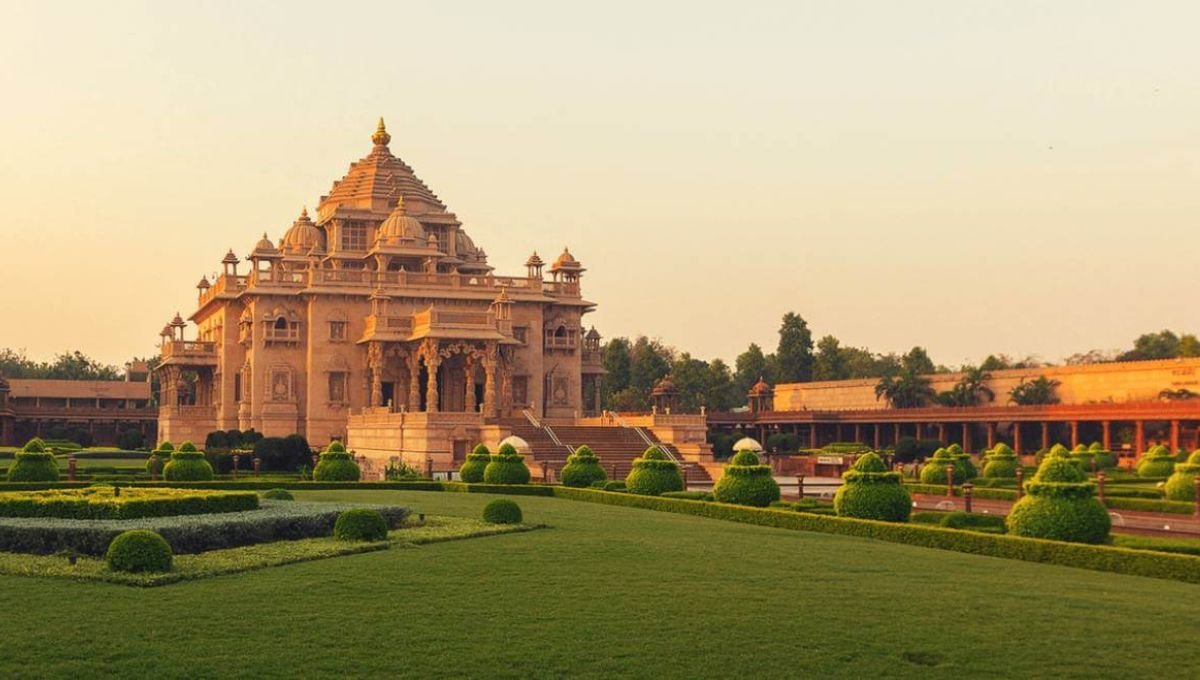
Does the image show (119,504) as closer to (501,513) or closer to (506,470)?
(501,513)

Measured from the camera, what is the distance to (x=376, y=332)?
5516cm

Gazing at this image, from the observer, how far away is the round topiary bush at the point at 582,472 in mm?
35281

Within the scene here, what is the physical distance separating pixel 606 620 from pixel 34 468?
23905 millimetres

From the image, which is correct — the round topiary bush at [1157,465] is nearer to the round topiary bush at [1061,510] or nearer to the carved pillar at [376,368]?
the round topiary bush at [1061,510]

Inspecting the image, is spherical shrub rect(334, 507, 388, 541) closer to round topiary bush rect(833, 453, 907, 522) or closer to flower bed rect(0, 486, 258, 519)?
flower bed rect(0, 486, 258, 519)

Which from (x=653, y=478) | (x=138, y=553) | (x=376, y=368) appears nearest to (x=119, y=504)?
(x=138, y=553)

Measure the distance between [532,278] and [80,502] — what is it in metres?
42.5

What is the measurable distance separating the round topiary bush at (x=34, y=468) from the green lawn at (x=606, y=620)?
706 inches

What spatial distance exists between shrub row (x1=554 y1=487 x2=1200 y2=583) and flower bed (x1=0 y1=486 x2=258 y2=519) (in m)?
10.1

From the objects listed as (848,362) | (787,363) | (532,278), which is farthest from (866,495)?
(848,362)

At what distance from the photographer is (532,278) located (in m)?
61.6

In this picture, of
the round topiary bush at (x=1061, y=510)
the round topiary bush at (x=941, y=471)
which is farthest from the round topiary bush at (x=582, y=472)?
the round topiary bush at (x=1061, y=510)

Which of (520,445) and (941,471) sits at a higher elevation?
(520,445)

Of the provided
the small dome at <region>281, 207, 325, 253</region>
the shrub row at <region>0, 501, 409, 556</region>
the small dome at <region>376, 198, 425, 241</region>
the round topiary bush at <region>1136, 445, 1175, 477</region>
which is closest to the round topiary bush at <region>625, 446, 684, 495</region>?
the shrub row at <region>0, 501, 409, 556</region>
